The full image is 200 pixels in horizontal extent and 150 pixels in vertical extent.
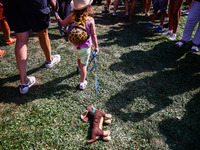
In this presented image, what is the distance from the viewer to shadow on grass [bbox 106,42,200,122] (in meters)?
2.79

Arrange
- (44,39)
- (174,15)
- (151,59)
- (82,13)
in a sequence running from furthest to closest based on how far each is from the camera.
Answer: (174,15)
(151,59)
(44,39)
(82,13)

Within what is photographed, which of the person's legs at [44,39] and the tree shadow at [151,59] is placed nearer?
the person's legs at [44,39]

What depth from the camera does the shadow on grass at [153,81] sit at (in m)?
2.79

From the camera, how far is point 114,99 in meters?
2.92

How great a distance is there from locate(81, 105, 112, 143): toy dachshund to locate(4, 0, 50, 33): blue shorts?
1.80 m

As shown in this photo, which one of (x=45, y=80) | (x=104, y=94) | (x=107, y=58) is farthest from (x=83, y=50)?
(x=107, y=58)

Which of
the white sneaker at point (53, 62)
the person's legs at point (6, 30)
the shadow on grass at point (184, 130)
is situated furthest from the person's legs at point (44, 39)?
the shadow on grass at point (184, 130)

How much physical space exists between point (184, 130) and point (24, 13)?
11.0 ft

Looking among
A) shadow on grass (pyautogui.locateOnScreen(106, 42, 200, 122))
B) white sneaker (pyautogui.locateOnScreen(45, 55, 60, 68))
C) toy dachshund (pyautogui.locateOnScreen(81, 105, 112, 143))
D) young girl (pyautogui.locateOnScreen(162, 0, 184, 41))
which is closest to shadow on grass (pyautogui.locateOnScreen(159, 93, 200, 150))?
shadow on grass (pyautogui.locateOnScreen(106, 42, 200, 122))

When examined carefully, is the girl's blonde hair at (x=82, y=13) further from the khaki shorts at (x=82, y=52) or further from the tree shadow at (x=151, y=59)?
the tree shadow at (x=151, y=59)

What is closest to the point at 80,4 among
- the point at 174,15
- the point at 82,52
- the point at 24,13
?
the point at 82,52

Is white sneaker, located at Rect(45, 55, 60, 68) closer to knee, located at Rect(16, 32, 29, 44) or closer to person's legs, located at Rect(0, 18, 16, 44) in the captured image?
knee, located at Rect(16, 32, 29, 44)

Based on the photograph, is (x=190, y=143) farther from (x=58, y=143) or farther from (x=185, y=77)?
(x=58, y=143)

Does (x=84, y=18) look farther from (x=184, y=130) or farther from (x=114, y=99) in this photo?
(x=184, y=130)
